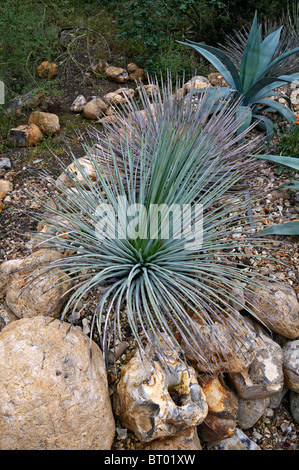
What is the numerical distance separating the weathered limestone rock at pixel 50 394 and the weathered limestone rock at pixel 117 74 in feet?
9.89

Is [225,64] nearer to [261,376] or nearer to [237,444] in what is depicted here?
[261,376]

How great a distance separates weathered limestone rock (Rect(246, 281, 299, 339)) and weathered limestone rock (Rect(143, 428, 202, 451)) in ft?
2.26

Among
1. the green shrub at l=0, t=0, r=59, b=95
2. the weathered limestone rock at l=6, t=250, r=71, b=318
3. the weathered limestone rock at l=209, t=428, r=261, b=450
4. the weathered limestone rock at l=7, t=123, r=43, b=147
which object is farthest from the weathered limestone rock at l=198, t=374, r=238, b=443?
the green shrub at l=0, t=0, r=59, b=95

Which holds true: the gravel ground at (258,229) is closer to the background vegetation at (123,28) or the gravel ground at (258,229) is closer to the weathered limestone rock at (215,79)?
the background vegetation at (123,28)

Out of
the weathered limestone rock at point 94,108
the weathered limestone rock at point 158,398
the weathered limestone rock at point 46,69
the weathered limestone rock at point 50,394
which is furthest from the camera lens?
the weathered limestone rock at point 46,69

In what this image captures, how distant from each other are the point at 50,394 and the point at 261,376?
1.02 m

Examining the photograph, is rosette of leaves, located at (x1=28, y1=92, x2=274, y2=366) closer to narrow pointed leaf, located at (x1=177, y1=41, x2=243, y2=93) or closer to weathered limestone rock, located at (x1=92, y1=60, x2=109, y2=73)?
narrow pointed leaf, located at (x1=177, y1=41, x2=243, y2=93)

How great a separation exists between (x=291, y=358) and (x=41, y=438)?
1.30 meters

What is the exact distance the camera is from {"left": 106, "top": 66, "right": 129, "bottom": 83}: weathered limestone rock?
3836 mm

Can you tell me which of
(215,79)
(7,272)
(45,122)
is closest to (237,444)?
(7,272)

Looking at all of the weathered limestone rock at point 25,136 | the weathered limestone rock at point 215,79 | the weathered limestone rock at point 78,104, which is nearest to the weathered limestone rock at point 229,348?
the weathered limestone rock at point 25,136

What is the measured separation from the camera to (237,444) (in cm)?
177

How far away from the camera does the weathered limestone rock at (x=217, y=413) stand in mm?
1717

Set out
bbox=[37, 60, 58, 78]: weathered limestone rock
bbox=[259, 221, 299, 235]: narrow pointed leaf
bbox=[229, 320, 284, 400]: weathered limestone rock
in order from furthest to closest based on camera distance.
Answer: bbox=[37, 60, 58, 78]: weathered limestone rock
bbox=[259, 221, 299, 235]: narrow pointed leaf
bbox=[229, 320, 284, 400]: weathered limestone rock
